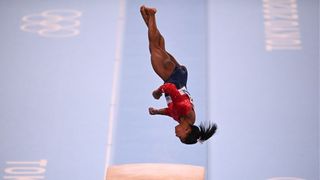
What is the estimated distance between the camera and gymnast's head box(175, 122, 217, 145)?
14.3ft

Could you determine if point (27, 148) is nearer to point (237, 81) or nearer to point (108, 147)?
point (108, 147)

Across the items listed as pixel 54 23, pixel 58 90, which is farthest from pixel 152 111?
pixel 54 23

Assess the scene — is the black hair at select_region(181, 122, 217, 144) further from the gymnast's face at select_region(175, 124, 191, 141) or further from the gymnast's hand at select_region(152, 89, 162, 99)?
the gymnast's hand at select_region(152, 89, 162, 99)

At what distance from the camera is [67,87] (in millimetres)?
5164

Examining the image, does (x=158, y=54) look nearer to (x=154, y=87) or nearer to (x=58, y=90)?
(x=154, y=87)

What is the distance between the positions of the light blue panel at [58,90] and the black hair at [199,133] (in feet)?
2.82

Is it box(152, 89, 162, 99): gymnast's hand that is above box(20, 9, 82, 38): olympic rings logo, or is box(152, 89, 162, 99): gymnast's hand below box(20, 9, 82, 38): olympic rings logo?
below

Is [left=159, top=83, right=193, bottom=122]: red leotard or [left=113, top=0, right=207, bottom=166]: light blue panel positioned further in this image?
[left=113, top=0, right=207, bottom=166]: light blue panel

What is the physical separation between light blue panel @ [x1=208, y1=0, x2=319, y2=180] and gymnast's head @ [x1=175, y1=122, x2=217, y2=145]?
7.7 inches

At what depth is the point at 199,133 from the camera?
4406mm

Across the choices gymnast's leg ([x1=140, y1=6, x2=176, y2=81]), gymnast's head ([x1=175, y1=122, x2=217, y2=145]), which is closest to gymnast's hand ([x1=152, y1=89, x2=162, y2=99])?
gymnast's leg ([x1=140, y1=6, x2=176, y2=81])

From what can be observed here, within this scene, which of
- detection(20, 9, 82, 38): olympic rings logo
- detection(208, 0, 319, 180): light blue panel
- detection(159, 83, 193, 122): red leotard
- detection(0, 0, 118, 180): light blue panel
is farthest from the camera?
detection(20, 9, 82, 38): olympic rings logo

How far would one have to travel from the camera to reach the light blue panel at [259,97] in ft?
14.9

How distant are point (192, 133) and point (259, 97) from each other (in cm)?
101
